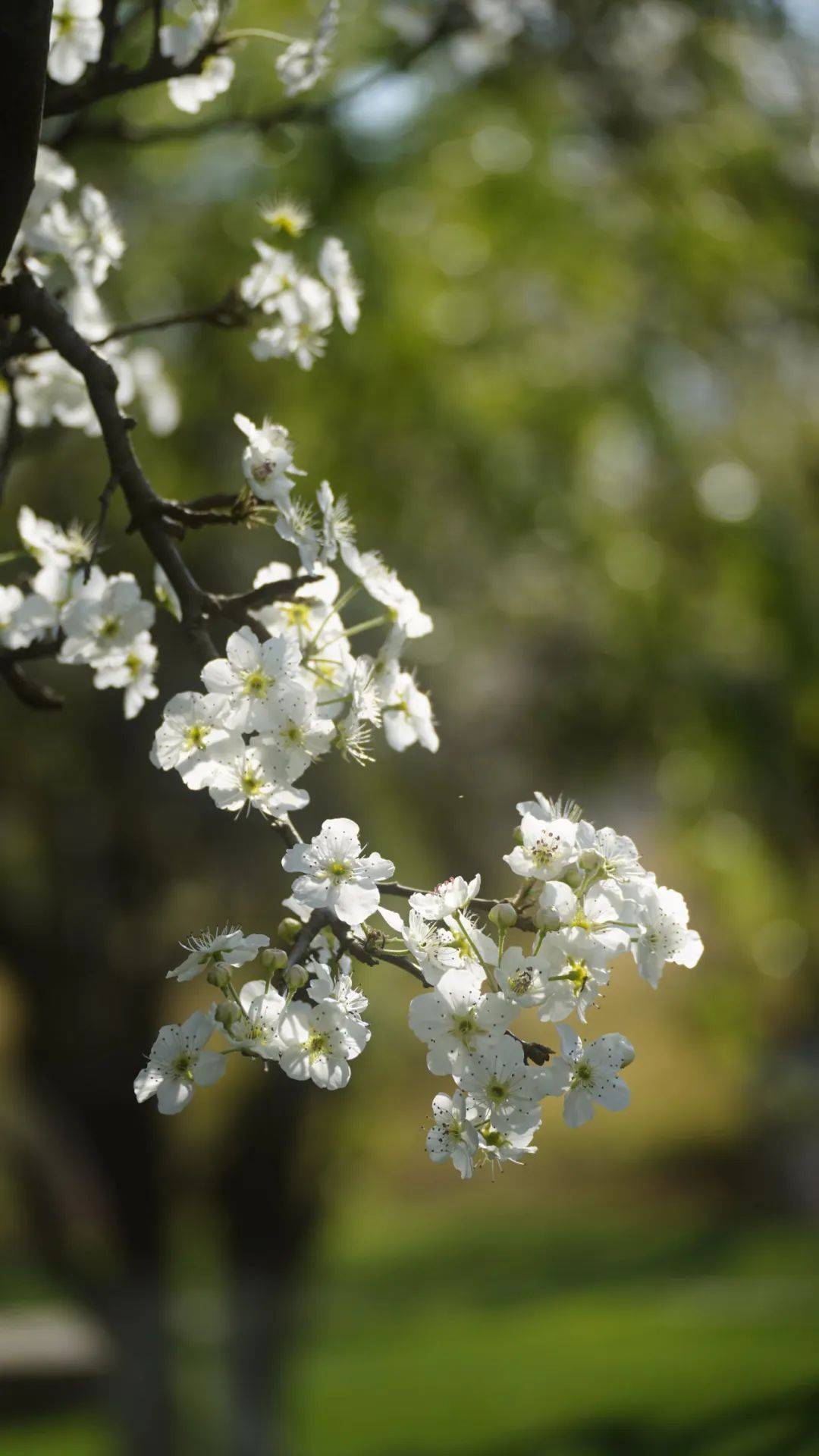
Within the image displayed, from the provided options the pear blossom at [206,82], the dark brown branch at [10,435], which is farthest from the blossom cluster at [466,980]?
the pear blossom at [206,82]

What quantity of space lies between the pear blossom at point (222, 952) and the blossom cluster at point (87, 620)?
504 mm

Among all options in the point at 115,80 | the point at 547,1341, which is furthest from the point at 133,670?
Result: the point at 547,1341

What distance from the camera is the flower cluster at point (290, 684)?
4.79 feet

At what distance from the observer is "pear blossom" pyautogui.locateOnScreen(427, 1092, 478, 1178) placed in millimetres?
1392

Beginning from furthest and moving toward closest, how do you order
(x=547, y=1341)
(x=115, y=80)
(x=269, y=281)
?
(x=547, y=1341), (x=269, y=281), (x=115, y=80)

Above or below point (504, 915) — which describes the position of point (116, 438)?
above

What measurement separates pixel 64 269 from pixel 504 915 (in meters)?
1.54

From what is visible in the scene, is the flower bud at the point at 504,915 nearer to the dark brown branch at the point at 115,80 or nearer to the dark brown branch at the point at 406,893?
the dark brown branch at the point at 406,893

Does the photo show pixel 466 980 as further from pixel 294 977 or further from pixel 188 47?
pixel 188 47

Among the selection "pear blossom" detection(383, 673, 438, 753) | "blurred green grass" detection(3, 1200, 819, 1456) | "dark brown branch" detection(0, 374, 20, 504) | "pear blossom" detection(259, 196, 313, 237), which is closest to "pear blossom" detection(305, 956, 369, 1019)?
→ "pear blossom" detection(383, 673, 438, 753)

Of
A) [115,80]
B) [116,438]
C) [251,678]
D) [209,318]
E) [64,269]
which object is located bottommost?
[251,678]

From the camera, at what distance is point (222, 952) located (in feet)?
4.56

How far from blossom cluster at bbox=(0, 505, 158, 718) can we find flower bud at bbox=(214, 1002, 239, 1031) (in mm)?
561

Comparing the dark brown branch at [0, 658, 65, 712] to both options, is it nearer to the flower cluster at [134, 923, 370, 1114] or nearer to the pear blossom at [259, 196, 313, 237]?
the flower cluster at [134, 923, 370, 1114]
